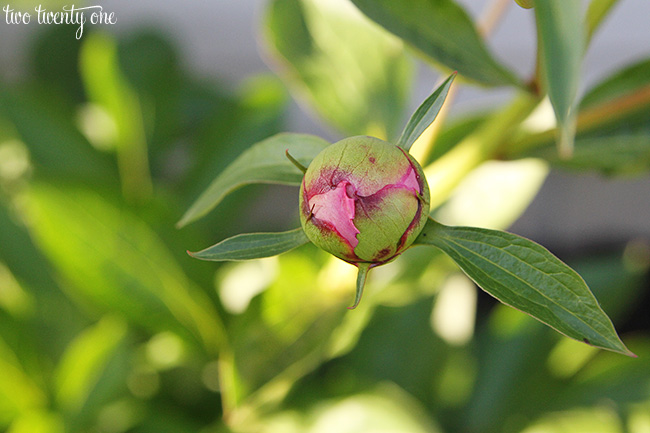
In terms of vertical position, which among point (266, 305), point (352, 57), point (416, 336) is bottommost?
point (416, 336)

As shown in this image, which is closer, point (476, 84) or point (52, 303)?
point (476, 84)

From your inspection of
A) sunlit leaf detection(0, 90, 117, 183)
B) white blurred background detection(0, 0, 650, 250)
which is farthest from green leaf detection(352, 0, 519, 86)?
white blurred background detection(0, 0, 650, 250)

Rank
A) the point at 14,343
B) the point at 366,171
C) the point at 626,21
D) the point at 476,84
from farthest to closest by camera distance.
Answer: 1. the point at 626,21
2. the point at 14,343
3. the point at 476,84
4. the point at 366,171

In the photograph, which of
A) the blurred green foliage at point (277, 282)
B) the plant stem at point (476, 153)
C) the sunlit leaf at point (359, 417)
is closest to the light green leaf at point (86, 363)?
the blurred green foliage at point (277, 282)

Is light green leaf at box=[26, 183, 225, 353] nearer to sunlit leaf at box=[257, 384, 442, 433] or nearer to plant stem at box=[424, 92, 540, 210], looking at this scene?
sunlit leaf at box=[257, 384, 442, 433]

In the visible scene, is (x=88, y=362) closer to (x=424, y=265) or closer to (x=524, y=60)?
(x=424, y=265)

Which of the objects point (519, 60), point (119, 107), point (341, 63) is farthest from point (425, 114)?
point (519, 60)

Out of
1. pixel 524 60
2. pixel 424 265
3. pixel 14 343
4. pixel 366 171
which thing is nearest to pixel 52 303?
pixel 14 343

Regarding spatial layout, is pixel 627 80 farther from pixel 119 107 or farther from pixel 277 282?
pixel 119 107
